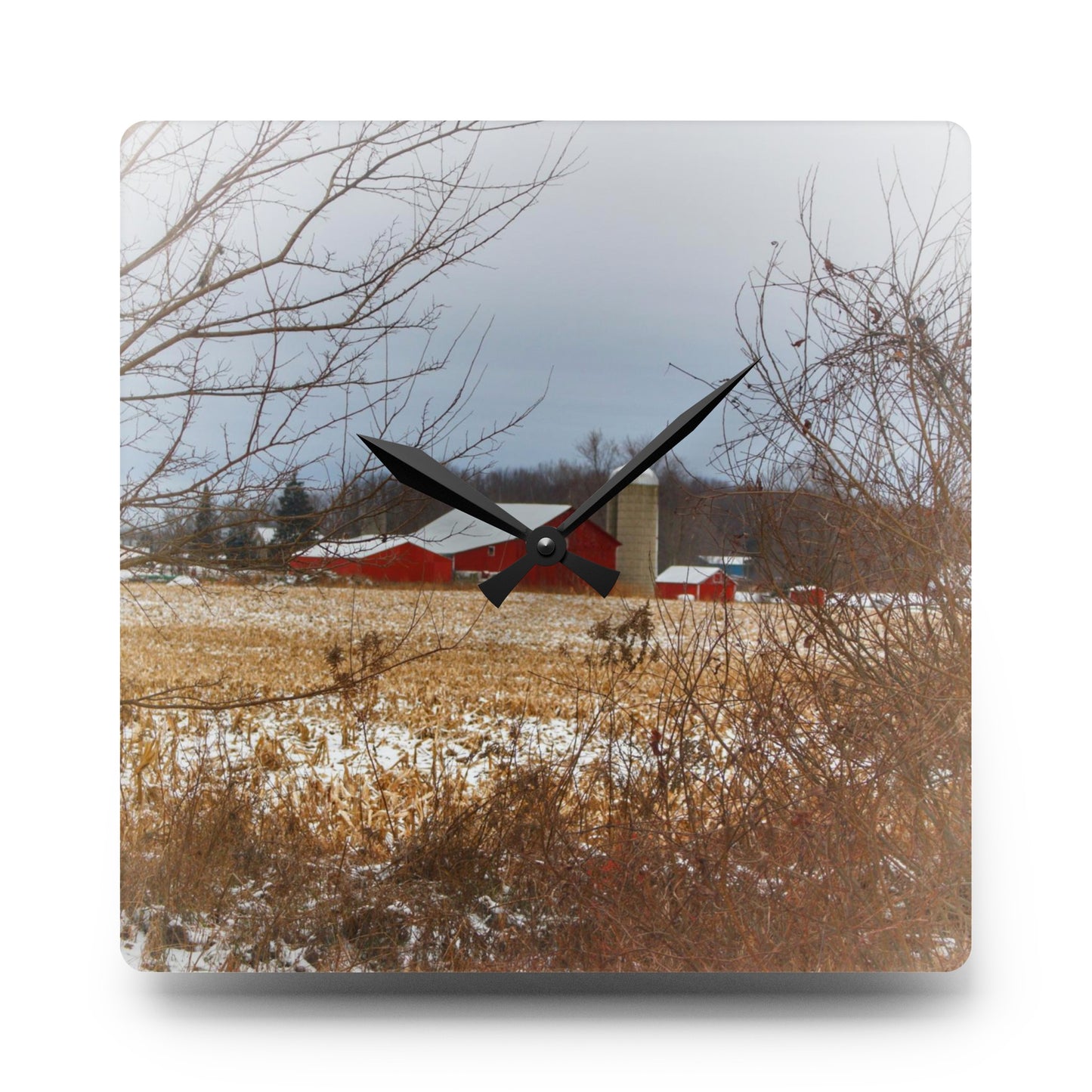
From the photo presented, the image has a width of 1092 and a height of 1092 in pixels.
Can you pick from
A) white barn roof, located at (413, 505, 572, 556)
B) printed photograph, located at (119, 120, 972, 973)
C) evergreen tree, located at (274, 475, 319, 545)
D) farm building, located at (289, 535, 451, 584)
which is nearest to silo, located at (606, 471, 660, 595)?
printed photograph, located at (119, 120, 972, 973)

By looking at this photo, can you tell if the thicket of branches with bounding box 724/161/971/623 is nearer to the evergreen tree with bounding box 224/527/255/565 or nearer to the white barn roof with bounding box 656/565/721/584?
the white barn roof with bounding box 656/565/721/584

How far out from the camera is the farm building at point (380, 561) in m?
3.51

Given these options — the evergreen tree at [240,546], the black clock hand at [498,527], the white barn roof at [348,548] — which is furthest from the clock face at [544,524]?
the evergreen tree at [240,546]

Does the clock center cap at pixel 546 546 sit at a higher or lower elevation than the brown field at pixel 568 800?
higher

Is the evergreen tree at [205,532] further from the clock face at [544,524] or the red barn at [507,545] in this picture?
the red barn at [507,545]

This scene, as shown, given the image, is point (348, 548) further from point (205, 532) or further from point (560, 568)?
point (560, 568)

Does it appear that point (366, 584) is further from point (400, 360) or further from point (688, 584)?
point (688, 584)

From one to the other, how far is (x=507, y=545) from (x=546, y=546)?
0.15m

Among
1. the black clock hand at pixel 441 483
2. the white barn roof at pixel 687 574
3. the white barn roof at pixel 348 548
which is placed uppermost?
the black clock hand at pixel 441 483

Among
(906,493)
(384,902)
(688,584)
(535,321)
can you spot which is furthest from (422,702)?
(906,493)

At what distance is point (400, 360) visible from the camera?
11.5 ft

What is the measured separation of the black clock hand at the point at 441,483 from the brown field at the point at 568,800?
10.2 inches

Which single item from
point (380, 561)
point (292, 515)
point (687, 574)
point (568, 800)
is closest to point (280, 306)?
point (292, 515)

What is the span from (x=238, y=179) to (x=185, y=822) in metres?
2.04
